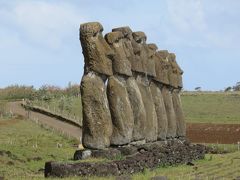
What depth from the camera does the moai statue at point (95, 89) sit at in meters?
21.4

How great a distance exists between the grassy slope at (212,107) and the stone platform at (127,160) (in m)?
30.1

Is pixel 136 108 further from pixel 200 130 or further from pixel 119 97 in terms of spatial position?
pixel 200 130

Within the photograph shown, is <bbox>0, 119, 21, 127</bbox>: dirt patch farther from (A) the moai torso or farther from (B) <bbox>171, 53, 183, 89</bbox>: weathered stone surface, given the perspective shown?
(A) the moai torso

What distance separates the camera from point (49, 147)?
3706 centimetres

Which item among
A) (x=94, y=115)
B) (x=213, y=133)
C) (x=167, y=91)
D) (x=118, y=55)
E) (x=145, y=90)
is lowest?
(x=213, y=133)

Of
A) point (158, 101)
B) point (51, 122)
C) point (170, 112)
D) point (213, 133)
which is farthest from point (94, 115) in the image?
point (51, 122)

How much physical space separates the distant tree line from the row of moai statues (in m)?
39.8

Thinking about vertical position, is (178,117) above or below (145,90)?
below

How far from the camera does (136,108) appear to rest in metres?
24.4

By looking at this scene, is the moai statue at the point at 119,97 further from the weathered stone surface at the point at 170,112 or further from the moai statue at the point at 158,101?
the weathered stone surface at the point at 170,112

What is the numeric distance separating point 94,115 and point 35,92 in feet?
157

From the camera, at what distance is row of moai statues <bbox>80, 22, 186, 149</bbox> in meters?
21.5

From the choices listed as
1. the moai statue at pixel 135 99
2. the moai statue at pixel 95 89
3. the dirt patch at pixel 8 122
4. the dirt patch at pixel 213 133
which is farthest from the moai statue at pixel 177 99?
the dirt patch at pixel 8 122

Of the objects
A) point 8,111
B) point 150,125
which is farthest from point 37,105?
point 150,125
